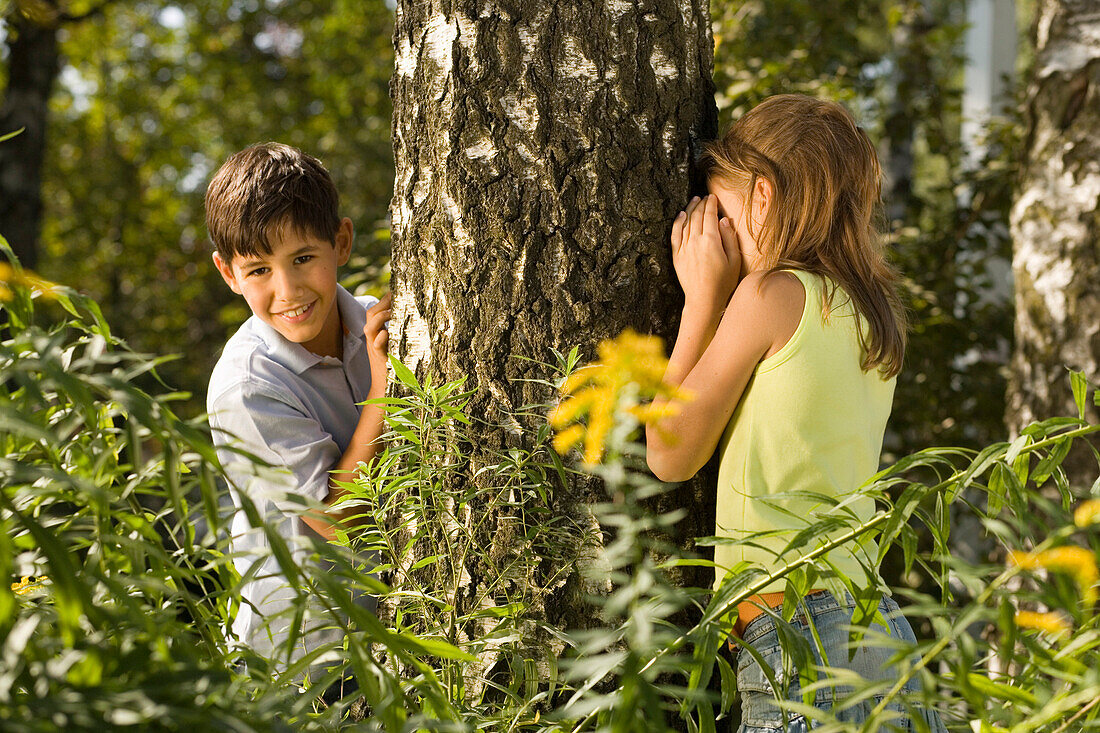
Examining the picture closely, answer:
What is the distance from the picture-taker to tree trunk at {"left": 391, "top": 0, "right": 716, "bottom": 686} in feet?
5.03

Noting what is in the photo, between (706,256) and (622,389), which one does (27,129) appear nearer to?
(706,256)

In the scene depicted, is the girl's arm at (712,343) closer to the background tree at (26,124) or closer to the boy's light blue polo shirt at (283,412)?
the boy's light blue polo shirt at (283,412)

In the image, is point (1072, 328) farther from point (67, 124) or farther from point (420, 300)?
point (67, 124)

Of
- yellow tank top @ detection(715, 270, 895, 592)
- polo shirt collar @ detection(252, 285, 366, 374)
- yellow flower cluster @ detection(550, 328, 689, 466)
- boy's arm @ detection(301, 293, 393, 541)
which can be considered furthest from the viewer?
polo shirt collar @ detection(252, 285, 366, 374)

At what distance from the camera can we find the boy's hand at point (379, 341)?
1737mm

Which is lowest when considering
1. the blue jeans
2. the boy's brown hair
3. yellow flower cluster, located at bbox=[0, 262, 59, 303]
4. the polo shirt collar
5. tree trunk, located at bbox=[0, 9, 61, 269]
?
the blue jeans

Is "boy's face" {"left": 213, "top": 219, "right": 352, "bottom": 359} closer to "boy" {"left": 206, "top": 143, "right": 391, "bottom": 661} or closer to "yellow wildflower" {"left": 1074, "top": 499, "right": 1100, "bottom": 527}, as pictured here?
"boy" {"left": 206, "top": 143, "right": 391, "bottom": 661}

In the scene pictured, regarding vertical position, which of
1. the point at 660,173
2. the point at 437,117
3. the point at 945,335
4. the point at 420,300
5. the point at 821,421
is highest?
the point at 437,117

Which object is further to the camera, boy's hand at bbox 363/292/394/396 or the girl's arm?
boy's hand at bbox 363/292/394/396

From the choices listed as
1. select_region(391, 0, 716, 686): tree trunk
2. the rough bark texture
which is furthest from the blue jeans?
the rough bark texture

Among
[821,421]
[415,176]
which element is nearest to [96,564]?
[415,176]

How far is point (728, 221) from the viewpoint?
1.61 metres

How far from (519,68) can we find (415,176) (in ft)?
0.83

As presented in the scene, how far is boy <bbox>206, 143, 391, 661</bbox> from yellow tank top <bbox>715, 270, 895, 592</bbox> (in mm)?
647
